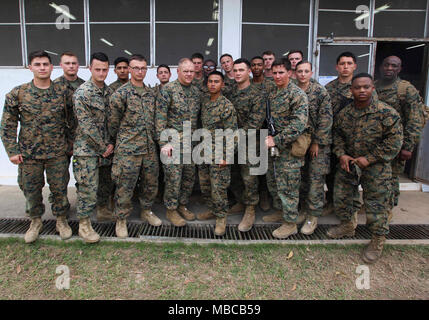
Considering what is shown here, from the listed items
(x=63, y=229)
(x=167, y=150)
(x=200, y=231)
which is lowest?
(x=200, y=231)

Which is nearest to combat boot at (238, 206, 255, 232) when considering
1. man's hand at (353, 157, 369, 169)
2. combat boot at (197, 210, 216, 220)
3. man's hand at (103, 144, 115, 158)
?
combat boot at (197, 210, 216, 220)

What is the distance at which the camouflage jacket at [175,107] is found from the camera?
350 centimetres

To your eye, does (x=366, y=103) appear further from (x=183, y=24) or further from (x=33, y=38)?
(x=33, y=38)

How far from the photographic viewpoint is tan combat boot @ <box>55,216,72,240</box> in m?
3.41

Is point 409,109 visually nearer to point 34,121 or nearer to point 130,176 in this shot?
point 130,176

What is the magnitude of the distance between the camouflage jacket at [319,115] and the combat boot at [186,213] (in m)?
1.84

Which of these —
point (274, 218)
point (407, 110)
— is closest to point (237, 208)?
point (274, 218)

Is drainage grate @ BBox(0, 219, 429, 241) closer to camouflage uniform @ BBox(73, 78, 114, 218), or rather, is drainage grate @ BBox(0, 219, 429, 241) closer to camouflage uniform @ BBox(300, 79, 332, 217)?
camouflage uniform @ BBox(300, 79, 332, 217)

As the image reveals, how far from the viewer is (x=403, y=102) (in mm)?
3594

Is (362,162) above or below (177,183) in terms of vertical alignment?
above

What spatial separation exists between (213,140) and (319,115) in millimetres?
1282

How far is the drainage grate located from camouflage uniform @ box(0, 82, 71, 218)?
1.64ft
